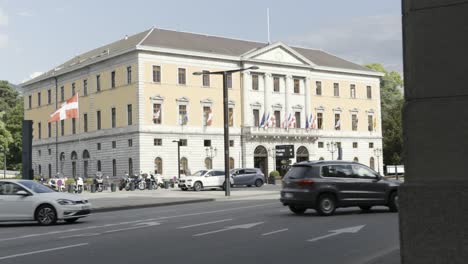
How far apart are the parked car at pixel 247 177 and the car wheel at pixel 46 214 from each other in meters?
37.9

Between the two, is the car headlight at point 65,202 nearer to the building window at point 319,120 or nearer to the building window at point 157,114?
the building window at point 157,114

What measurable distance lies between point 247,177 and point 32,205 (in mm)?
39416

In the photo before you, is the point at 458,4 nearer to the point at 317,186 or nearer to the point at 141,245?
the point at 141,245

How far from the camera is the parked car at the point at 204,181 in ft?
171

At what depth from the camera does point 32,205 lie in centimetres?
2030

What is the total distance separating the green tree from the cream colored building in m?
2.74

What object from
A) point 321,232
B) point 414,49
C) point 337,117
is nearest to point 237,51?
point 337,117

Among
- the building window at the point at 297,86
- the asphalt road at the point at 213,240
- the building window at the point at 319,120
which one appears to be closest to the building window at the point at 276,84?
the building window at the point at 297,86

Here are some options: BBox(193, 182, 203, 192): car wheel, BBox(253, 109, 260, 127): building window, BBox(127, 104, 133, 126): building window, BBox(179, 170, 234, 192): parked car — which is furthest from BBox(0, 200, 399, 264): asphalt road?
BBox(253, 109, 260, 127): building window

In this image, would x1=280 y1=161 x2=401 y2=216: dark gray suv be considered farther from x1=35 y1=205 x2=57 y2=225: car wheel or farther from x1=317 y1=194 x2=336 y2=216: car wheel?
x1=35 y1=205 x2=57 y2=225: car wheel

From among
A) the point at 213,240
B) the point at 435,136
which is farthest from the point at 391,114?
the point at 435,136

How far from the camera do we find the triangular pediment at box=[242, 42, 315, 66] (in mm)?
87750

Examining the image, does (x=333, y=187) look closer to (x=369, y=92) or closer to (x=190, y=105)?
(x=190, y=105)

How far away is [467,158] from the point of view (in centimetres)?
721
